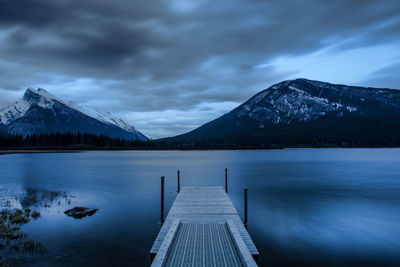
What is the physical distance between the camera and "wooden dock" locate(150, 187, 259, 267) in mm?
10328

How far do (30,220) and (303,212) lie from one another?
69.5 feet

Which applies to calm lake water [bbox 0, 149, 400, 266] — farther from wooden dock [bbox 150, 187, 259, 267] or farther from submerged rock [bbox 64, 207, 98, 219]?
wooden dock [bbox 150, 187, 259, 267]

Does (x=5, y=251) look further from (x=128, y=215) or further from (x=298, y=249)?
(x=298, y=249)

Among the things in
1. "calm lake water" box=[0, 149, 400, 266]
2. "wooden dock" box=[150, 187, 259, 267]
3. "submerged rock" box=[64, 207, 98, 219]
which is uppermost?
"wooden dock" box=[150, 187, 259, 267]

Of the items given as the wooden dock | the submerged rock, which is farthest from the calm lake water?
the wooden dock

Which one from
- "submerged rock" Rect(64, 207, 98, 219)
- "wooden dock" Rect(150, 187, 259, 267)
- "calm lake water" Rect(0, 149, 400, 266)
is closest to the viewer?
"wooden dock" Rect(150, 187, 259, 267)

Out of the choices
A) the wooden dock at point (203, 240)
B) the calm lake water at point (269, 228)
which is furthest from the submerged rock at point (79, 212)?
the wooden dock at point (203, 240)

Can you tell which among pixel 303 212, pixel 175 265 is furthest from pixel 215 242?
pixel 303 212

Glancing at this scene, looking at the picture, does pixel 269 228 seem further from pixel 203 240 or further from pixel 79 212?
pixel 79 212

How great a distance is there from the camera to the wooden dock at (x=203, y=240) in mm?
10328

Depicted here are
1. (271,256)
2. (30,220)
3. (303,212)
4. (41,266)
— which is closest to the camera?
(41,266)

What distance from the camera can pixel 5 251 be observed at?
13406 millimetres

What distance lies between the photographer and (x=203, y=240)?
12719 mm

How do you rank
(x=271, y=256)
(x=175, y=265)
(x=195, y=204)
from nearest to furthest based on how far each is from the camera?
(x=175, y=265)
(x=271, y=256)
(x=195, y=204)
